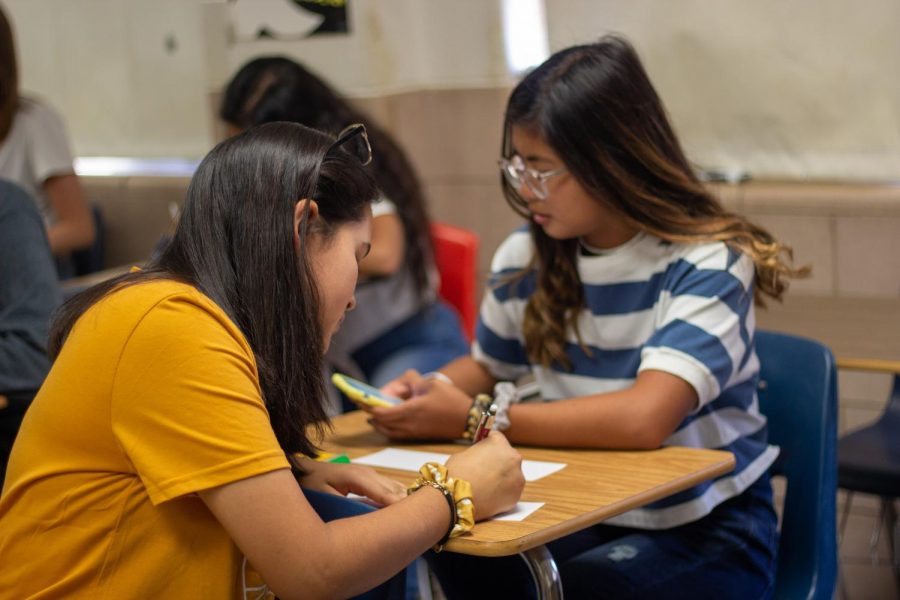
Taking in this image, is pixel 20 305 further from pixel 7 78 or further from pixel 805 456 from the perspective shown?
pixel 7 78

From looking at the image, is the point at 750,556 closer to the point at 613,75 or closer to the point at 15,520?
the point at 613,75

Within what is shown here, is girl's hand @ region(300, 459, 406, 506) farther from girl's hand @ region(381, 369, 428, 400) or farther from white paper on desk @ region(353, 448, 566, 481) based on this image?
girl's hand @ region(381, 369, 428, 400)

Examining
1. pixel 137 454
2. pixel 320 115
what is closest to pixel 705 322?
pixel 137 454

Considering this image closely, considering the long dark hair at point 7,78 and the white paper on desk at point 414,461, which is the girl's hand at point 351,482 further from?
the long dark hair at point 7,78

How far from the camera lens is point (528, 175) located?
2.00 m

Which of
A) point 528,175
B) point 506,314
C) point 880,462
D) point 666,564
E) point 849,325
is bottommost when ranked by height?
point 880,462

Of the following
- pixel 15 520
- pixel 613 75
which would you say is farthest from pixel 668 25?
pixel 15 520

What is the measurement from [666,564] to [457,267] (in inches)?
67.3

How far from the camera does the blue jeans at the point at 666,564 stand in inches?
70.3

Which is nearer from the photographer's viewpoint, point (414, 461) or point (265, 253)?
point (265, 253)

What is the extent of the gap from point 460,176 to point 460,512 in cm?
283

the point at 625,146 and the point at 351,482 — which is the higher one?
the point at 625,146

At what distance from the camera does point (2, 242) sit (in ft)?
7.46

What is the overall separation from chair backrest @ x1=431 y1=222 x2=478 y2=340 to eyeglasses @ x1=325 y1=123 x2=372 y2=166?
70.9 inches
